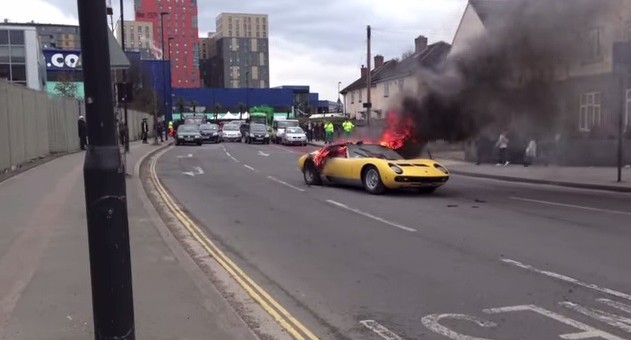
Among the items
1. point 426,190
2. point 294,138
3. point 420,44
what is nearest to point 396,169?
point 426,190

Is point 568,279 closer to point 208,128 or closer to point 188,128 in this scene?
point 188,128

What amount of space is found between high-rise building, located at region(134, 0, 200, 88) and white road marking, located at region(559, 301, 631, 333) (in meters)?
39.6

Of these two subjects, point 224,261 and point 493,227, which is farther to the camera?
point 493,227

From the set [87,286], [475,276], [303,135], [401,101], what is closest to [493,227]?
[475,276]

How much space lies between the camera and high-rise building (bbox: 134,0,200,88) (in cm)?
4738

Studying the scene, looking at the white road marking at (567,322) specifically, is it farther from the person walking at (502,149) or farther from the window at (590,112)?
the window at (590,112)

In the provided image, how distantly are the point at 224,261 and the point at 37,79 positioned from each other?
51687 millimetres

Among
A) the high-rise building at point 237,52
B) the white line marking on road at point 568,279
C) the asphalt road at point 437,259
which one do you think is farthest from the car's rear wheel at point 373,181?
the high-rise building at point 237,52

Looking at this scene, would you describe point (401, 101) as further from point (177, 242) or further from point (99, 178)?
point (99, 178)

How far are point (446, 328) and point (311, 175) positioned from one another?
453 inches

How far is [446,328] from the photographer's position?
4.91 metres

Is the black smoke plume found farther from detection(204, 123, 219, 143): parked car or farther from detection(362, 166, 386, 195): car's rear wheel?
detection(204, 123, 219, 143): parked car

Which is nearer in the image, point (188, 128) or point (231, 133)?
point (188, 128)

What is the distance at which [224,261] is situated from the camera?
728cm
